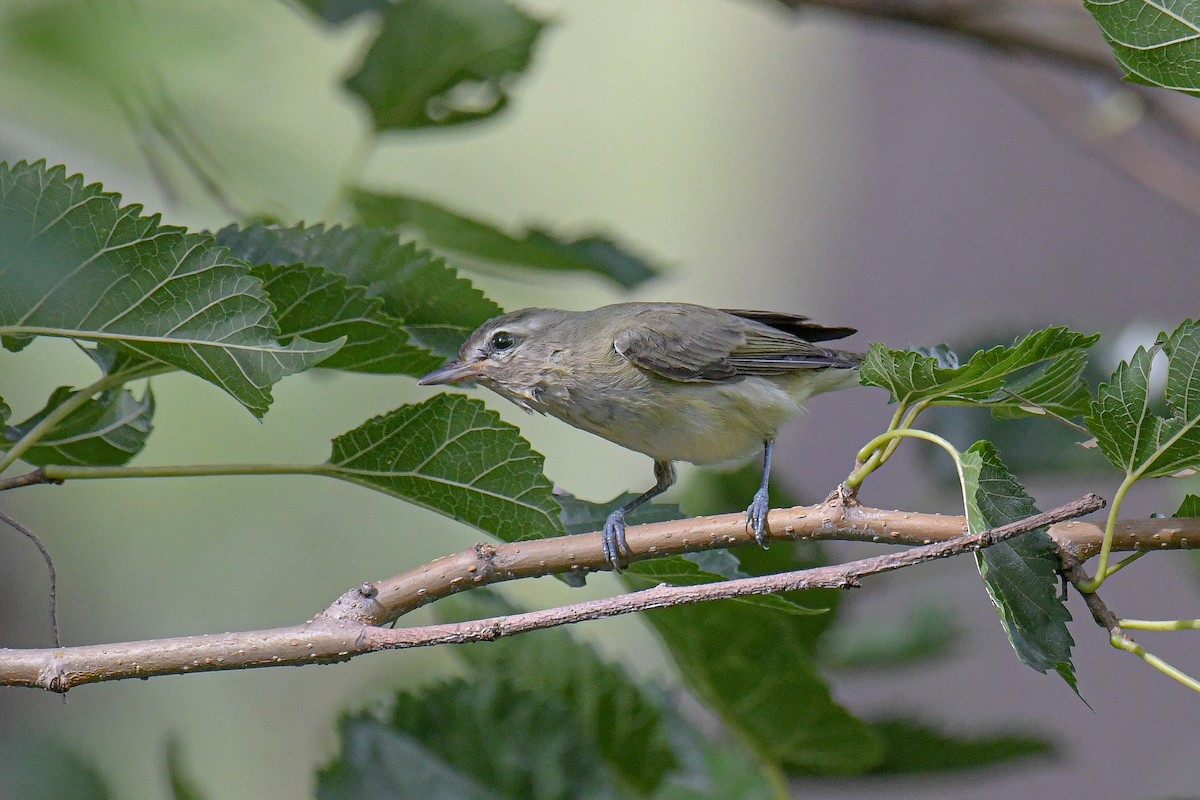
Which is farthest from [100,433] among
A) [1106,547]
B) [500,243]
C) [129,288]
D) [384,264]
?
[1106,547]

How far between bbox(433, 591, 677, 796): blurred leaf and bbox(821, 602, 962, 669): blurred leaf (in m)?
0.63

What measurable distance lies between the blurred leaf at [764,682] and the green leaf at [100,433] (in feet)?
3.48

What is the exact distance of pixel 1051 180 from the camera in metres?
7.07

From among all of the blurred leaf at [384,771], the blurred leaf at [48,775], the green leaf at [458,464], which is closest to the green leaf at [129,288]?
the green leaf at [458,464]

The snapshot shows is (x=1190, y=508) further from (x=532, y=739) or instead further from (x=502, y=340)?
(x=502, y=340)

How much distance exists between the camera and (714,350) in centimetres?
326

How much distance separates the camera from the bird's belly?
3.08 meters

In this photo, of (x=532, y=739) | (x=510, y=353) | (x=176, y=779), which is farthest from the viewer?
(x=510, y=353)

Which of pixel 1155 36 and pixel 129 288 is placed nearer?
pixel 1155 36

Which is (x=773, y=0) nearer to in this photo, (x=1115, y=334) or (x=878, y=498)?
(x=1115, y=334)

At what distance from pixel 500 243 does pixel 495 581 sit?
4.09ft

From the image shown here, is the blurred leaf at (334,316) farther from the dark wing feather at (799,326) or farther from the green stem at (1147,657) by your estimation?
the dark wing feather at (799,326)

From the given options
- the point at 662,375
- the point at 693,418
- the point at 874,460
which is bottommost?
the point at 874,460

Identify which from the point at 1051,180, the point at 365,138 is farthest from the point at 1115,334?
the point at 1051,180
